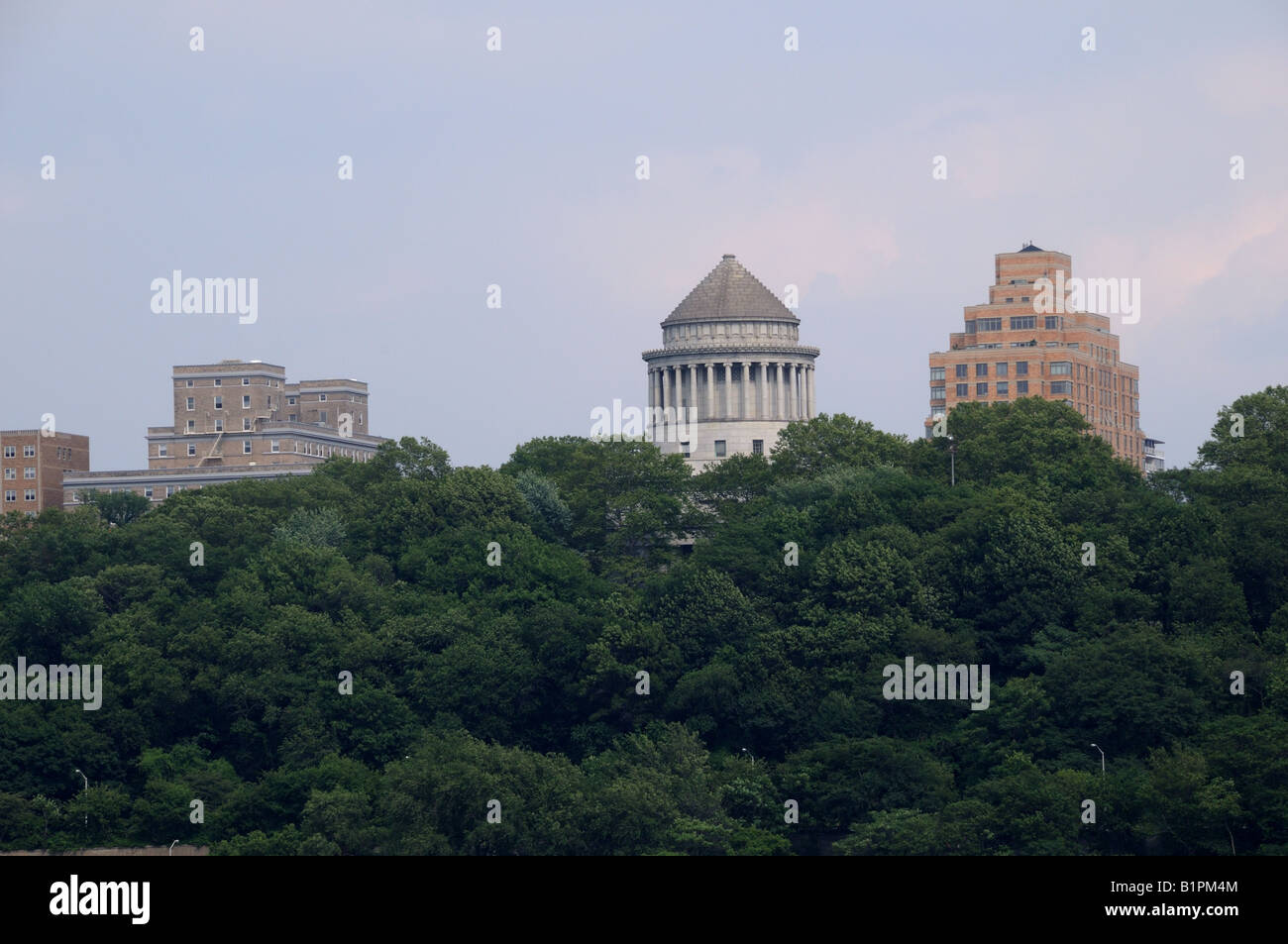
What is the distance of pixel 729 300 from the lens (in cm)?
15525

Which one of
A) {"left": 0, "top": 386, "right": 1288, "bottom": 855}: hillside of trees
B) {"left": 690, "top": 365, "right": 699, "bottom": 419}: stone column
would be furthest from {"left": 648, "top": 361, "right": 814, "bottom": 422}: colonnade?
{"left": 0, "top": 386, "right": 1288, "bottom": 855}: hillside of trees

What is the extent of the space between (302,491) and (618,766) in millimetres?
41210

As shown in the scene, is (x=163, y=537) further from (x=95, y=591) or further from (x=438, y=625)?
(x=438, y=625)

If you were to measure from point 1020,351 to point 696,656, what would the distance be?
9006 centimetres

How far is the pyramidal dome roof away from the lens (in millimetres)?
155000

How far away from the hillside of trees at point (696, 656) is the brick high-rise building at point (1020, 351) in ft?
206

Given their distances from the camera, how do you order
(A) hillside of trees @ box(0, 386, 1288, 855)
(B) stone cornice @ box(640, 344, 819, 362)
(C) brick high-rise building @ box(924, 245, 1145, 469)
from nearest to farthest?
1. (A) hillside of trees @ box(0, 386, 1288, 855)
2. (B) stone cornice @ box(640, 344, 819, 362)
3. (C) brick high-rise building @ box(924, 245, 1145, 469)

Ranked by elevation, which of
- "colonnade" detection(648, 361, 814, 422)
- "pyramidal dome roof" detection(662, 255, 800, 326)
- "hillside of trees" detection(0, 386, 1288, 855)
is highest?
"pyramidal dome roof" detection(662, 255, 800, 326)

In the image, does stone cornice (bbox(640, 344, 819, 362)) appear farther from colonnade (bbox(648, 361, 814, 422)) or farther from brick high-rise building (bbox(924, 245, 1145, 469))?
brick high-rise building (bbox(924, 245, 1145, 469))

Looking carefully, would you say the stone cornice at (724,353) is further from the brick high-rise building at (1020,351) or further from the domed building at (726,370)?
the brick high-rise building at (1020,351)

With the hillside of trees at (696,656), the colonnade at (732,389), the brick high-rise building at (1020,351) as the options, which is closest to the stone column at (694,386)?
the colonnade at (732,389)

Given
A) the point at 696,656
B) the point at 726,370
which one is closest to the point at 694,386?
the point at 726,370

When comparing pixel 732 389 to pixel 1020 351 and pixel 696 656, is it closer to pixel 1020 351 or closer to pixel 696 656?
pixel 1020 351
